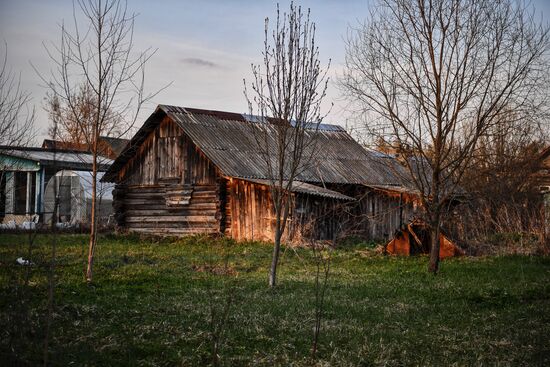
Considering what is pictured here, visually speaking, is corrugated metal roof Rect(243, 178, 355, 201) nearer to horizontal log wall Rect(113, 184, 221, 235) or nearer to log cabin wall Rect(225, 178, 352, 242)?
log cabin wall Rect(225, 178, 352, 242)

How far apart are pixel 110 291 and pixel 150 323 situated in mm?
3467

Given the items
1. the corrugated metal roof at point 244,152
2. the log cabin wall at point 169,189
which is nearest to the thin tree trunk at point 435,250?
the corrugated metal roof at point 244,152

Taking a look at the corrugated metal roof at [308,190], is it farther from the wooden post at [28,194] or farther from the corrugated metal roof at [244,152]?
the wooden post at [28,194]

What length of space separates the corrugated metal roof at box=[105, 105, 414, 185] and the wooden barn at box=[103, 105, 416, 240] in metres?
0.06

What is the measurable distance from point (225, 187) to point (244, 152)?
6.73ft

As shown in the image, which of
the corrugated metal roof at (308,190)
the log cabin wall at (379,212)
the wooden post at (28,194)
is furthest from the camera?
the wooden post at (28,194)

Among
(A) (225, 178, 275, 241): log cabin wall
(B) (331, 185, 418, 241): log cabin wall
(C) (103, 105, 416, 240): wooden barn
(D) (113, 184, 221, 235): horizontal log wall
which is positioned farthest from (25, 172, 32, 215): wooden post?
(B) (331, 185, 418, 241): log cabin wall

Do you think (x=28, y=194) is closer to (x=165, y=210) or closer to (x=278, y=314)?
(x=165, y=210)

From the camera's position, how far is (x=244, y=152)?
27328mm

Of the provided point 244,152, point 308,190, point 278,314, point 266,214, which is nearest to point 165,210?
point 244,152

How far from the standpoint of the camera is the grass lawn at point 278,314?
7.43 m

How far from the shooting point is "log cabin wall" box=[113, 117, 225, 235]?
2639 centimetres

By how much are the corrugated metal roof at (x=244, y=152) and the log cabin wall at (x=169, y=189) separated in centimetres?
53

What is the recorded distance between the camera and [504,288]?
12891 millimetres
